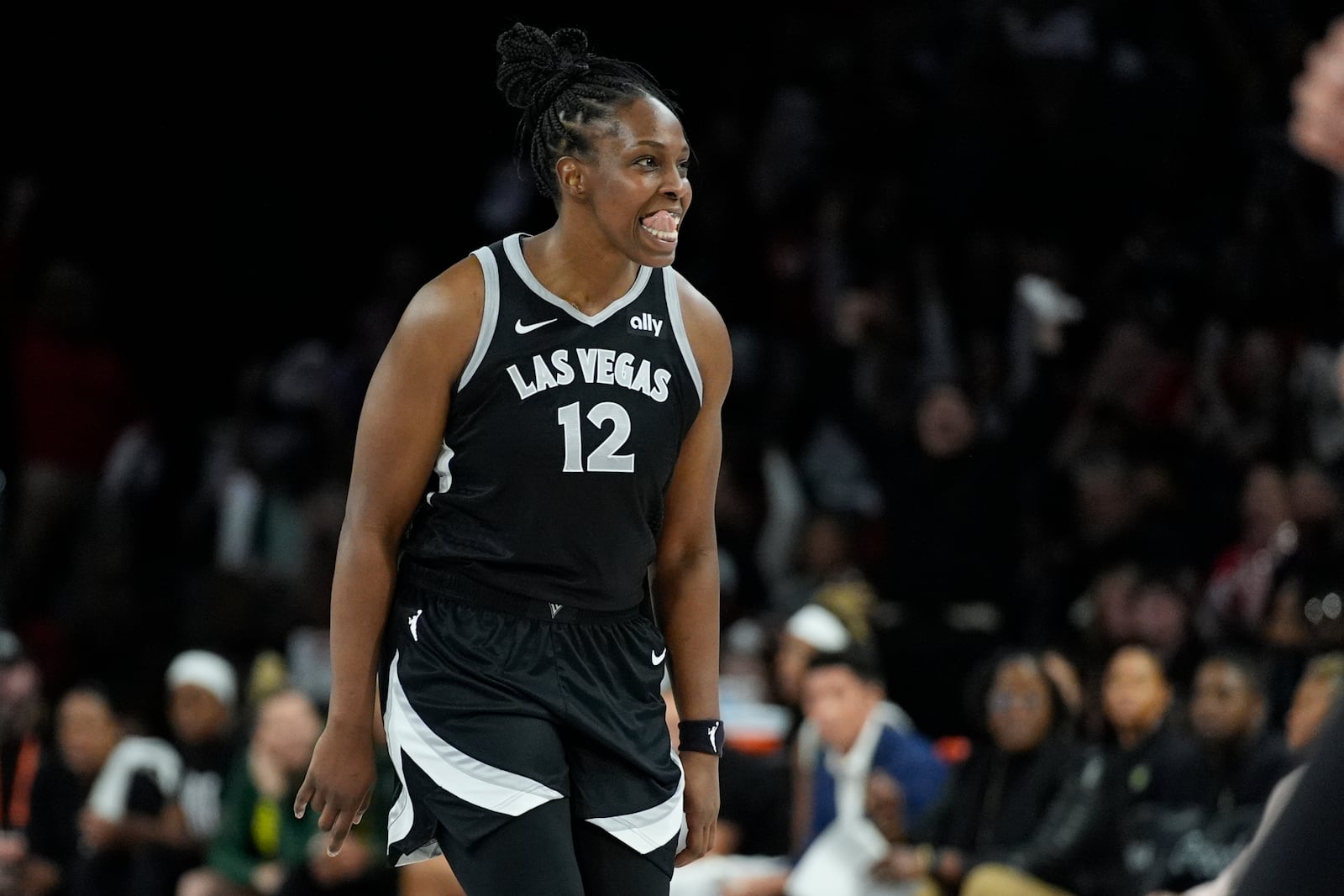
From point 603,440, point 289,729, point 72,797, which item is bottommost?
point 72,797

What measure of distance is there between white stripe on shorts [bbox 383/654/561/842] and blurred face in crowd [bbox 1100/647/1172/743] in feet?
12.3

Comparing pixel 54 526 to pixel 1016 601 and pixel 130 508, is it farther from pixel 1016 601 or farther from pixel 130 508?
pixel 1016 601

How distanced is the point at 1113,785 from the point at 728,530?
3.40m

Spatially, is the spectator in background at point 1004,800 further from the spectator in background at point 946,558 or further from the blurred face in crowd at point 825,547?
the blurred face in crowd at point 825,547

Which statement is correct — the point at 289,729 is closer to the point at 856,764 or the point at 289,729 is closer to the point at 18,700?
the point at 18,700

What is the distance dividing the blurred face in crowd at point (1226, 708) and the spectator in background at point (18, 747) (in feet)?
15.7

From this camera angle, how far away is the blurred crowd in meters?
7.06

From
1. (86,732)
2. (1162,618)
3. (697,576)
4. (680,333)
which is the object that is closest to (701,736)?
(697,576)

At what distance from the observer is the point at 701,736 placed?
369 centimetres

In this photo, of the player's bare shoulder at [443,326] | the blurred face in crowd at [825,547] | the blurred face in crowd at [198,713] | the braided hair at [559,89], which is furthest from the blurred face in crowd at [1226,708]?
the blurred face in crowd at [198,713]

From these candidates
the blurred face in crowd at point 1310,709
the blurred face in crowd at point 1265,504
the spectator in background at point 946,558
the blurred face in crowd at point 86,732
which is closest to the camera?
the blurred face in crowd at point 1310,709

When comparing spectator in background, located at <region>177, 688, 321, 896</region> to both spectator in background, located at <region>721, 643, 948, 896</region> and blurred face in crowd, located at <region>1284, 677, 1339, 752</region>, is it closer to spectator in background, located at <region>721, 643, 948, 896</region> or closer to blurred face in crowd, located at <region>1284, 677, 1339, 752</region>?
spectator in background, located at <region>721, 643, 948, 896</region>

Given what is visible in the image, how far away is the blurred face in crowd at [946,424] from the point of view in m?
8.90

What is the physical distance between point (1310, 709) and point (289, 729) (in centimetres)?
381
